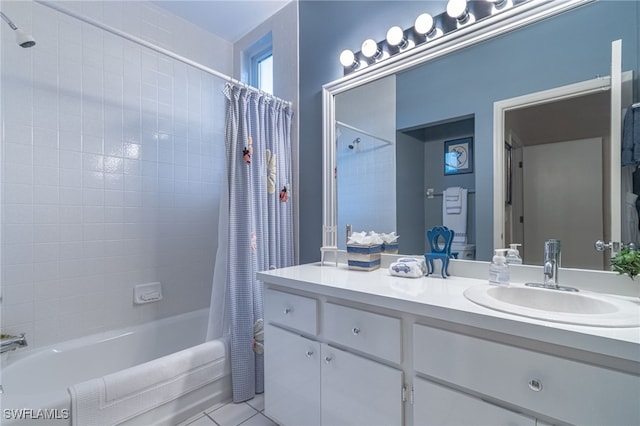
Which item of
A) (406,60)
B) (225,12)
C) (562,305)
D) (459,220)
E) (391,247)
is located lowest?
(562,305)

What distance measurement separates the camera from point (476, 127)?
131cm

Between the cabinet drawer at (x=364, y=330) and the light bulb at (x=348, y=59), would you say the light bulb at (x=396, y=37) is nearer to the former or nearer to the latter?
the light bulb at (x=348, y=59)

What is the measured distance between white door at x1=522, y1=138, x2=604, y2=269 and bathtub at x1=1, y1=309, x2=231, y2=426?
1.77 meters

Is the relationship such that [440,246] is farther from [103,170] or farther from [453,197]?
[103,170]

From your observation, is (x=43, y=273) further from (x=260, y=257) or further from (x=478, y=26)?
(x=478, y=26)

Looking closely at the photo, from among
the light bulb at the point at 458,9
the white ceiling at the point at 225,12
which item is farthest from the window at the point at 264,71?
the light bulb at the point at 458,9

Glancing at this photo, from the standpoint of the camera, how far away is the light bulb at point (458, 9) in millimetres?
1297

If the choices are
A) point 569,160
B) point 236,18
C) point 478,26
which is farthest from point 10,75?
point 569,160

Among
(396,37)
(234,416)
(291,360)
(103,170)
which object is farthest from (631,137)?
(103,170)

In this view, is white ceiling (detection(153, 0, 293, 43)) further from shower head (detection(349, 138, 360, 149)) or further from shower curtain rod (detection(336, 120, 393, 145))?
shower head (detection(349, 138, 360, 149))

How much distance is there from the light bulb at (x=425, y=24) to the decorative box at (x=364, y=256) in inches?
44.0

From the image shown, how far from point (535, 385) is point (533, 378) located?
0.6 inches
